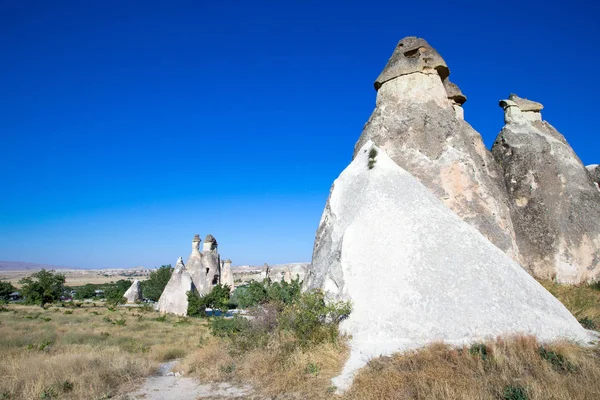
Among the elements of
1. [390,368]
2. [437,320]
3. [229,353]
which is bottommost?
[229,353]

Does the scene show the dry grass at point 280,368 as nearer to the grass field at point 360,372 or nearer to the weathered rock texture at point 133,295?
the grass field at point 360,372

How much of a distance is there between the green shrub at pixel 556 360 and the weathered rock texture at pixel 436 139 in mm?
5066

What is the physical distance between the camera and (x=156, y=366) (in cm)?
865

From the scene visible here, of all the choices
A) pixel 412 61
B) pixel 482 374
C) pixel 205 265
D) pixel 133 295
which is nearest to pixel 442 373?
pixel 482 374

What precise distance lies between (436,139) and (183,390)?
31.2 feet

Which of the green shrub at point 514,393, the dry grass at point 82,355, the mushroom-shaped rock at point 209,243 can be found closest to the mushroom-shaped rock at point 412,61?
the green shrub at point 514,393

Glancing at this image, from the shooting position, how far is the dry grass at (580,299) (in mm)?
8438

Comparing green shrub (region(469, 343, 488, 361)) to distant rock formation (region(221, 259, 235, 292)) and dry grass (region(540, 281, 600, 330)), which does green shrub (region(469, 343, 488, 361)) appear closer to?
dry grass (region(540, 281, 600, 330))

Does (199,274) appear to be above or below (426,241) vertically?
below

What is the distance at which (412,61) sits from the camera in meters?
12.6

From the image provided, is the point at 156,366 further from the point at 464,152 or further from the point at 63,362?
the point at 464,152

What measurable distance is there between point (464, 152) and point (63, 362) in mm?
11594

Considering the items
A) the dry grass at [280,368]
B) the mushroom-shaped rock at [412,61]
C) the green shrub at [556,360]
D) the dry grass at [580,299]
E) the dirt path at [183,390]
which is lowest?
the dirt path at [183,390]

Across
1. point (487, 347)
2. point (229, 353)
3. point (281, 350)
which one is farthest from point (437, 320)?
point (229, 353)
